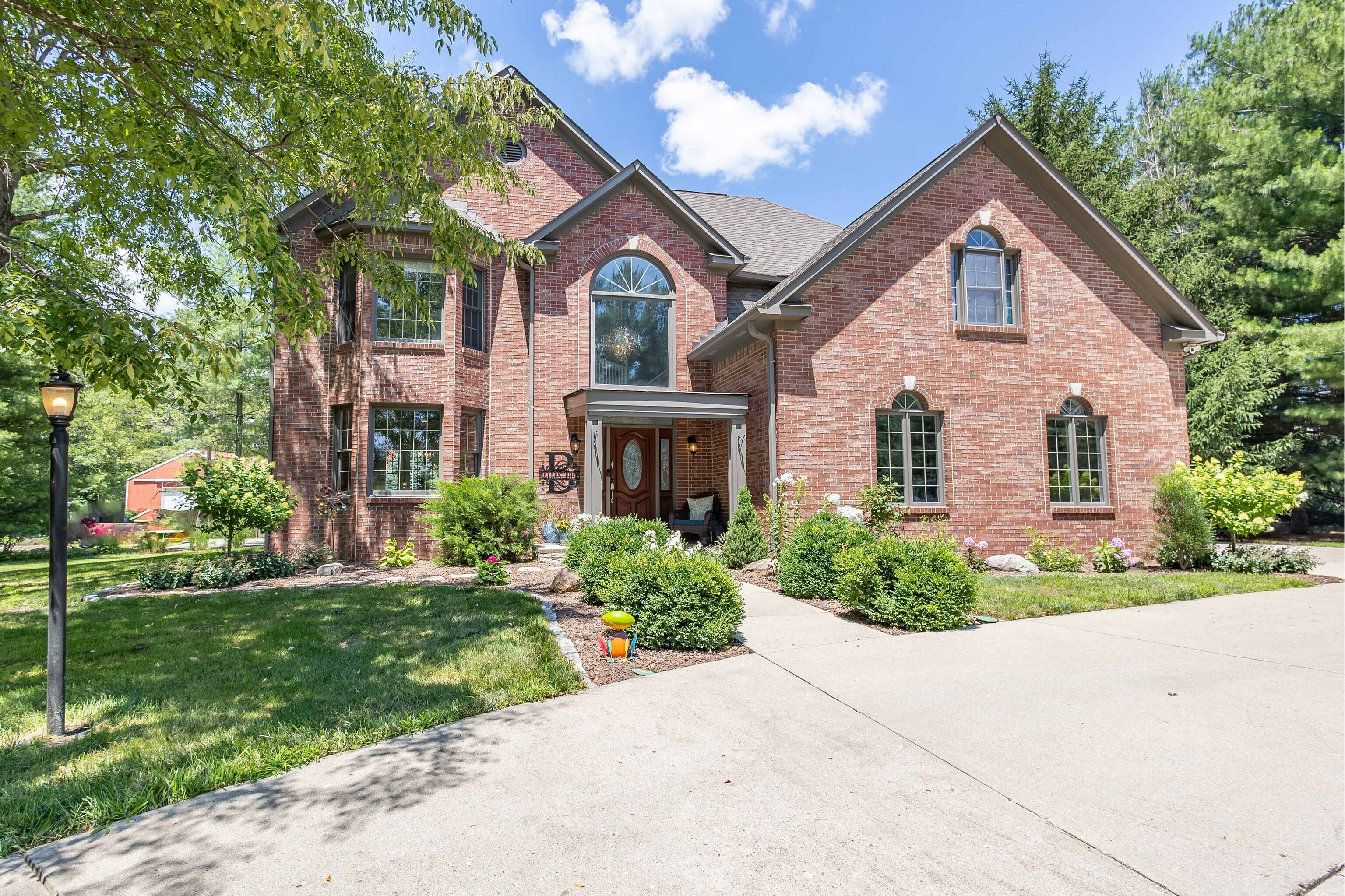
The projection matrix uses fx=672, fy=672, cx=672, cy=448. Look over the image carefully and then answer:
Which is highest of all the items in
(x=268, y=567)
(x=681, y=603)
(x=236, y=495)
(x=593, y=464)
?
(x=593, y=464)

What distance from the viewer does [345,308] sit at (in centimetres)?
1308

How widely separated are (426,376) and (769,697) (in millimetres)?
9865

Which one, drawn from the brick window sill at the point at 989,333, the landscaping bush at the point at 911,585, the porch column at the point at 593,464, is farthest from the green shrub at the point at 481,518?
the brick window sill at the point at 989,333

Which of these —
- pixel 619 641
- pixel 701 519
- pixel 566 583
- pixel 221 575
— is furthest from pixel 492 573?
pixel 701 519

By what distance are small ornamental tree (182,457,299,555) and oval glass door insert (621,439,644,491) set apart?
6.22 metres

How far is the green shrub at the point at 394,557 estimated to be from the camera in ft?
38.7

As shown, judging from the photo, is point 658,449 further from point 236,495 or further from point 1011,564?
point 236,495

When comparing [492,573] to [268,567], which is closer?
[492,573]

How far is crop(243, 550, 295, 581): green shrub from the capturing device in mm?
10797

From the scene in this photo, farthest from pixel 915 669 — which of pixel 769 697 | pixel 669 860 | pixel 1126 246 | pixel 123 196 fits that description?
pixel 1126 246

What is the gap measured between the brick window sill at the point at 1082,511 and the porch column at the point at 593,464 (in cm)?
826

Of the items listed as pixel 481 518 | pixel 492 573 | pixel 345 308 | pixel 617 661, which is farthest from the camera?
pixel 345 308

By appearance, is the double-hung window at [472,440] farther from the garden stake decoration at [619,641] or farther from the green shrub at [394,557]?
the garden stake decoration at [619,641]

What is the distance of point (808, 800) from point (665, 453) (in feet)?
37.1
